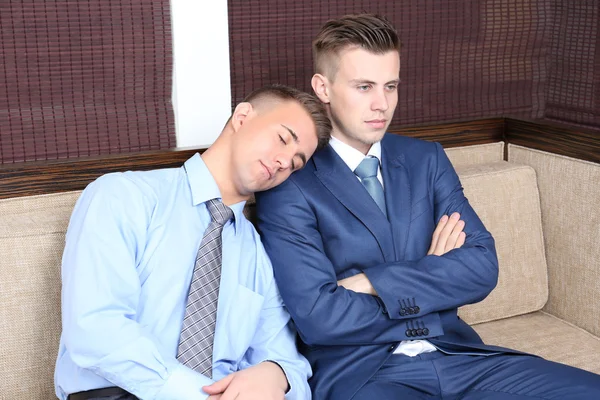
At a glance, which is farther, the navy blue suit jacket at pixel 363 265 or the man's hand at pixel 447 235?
the man's hand at pixel 447 235

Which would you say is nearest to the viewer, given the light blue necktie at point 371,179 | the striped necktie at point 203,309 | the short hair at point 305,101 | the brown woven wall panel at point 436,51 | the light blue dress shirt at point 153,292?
the light blue dress shirt at point 153,292

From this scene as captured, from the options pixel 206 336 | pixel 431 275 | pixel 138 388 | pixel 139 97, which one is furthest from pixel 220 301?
pixel 139 97

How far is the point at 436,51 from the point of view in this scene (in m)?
3.20

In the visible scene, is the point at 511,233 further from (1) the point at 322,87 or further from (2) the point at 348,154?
(1) the point at 322,87

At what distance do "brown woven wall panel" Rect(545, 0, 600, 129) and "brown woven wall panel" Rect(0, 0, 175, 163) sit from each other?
1.66m

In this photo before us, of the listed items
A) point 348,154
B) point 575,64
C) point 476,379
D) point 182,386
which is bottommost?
point 476,379

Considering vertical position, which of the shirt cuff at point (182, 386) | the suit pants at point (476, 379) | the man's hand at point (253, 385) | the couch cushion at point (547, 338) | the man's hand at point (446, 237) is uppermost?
the man's hand at point (446, 237)

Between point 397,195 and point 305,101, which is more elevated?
point 305,101

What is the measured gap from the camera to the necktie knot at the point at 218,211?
2.01m

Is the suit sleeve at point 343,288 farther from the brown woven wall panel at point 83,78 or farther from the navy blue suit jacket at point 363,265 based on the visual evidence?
the brown woven wall panel at point 83,78

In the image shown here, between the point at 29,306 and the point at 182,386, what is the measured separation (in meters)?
0.53

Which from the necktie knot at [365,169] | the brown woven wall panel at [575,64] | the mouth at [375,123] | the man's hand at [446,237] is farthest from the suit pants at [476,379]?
the brown woven wall panel at [575,64]

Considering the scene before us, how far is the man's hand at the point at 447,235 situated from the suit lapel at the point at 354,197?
120 millimetres

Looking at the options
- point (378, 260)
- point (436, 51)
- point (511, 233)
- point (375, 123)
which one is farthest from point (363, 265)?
point (436, 51)
